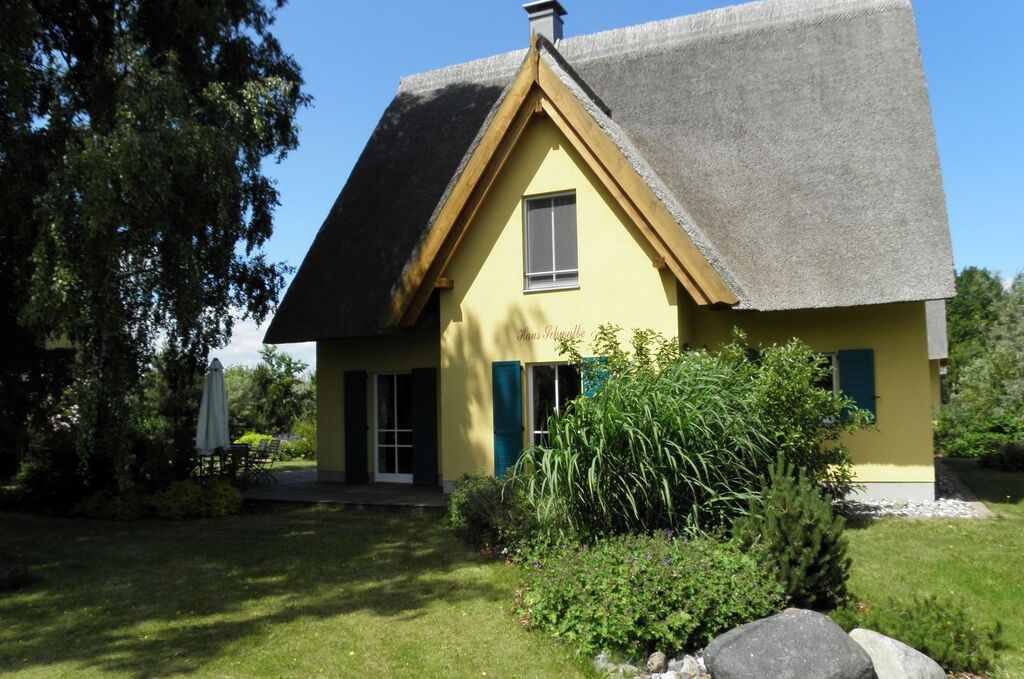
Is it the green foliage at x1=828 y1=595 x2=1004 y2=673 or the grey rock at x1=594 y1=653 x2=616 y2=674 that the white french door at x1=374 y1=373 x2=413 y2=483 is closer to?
the grey rock at x1=594 y1=653 x2=616 y2=674

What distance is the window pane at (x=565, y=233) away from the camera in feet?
39.0

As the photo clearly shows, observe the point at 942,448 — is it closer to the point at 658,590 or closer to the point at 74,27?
the point at 658,590

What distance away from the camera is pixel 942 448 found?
803 inches

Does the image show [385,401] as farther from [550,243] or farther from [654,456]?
[654,456]

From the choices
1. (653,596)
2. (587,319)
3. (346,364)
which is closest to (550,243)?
(587,319)

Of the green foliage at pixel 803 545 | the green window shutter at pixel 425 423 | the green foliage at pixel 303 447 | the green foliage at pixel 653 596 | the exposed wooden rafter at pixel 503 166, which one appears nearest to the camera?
the green foliage at pixel 653 596

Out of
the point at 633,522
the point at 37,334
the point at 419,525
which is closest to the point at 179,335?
the point at 37,334

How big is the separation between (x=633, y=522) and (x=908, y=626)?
245cm

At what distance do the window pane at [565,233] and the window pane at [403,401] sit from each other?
4.17 m

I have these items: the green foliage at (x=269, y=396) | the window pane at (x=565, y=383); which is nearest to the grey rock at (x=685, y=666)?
the window pane at (x=565, y=383)

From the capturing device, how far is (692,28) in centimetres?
1555

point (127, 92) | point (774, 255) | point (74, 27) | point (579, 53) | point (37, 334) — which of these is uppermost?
point (579, 53)

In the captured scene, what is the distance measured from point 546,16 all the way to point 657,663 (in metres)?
14.9

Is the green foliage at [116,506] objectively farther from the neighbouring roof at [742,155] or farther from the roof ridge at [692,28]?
the roof ridge at [692,28]
